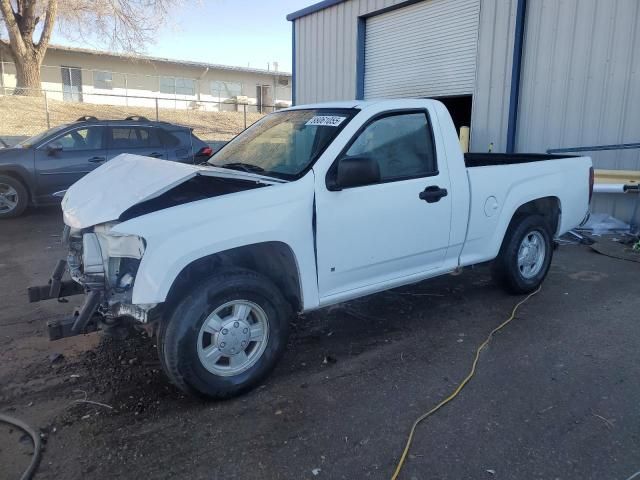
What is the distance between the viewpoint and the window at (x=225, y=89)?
3895 cm

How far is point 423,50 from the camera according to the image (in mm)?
12023

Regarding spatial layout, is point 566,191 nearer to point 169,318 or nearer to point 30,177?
point 169,318

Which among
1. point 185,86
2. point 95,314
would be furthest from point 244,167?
point 185,86

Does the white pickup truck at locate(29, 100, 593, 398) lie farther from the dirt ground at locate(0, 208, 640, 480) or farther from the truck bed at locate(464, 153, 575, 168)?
the truck bed at locate(464, 153, 575, 168)

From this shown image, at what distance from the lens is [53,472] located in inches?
110

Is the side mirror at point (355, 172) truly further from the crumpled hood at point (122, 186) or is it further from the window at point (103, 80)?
the window at point (103, 80)

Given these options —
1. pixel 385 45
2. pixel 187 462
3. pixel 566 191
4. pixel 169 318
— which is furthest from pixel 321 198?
pixel 385 45

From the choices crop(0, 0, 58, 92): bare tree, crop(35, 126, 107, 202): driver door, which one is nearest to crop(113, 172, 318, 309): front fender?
crop(35, 126, 107, 202): driver door

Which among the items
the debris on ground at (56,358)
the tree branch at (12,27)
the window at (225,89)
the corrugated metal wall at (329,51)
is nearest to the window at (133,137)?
the corrugated metal wall at (329,51)

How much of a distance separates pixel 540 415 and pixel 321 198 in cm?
198

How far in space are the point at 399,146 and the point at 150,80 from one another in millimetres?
35175

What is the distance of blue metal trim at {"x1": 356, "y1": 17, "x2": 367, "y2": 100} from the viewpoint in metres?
13.3

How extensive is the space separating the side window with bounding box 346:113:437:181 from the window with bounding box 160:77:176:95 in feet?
115

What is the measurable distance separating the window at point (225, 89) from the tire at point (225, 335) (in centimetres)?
3775
